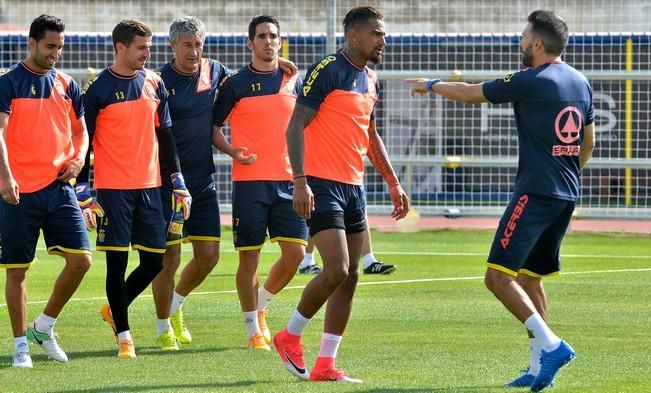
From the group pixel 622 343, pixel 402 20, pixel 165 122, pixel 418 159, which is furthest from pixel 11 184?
pixel 402 20

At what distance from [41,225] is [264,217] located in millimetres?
1787

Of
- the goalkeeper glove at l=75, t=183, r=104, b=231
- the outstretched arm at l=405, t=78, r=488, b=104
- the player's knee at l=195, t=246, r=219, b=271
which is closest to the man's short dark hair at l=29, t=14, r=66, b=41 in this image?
the goalkeeper glove at l=75, t=183, r=104, b=231

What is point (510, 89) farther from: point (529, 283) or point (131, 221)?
point (131, 221)

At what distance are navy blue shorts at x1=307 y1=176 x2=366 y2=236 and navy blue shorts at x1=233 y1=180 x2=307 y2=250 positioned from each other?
1.70 metres

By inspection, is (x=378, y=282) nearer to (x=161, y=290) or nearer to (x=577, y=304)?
(x=577, y=304)

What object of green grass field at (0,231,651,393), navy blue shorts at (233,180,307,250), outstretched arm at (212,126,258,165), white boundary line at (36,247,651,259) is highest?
outstretched arm at (212,126,258,165)

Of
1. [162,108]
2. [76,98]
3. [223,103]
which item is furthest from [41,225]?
[223,103]

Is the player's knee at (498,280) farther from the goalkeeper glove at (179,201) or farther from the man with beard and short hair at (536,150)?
the goalkeeper glove at (179,201)

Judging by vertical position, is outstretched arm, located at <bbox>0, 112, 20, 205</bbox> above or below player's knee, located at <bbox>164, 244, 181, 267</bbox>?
above

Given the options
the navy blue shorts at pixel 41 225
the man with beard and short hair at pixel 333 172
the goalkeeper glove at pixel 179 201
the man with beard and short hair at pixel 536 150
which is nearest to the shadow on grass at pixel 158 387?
the man with beard and short hair at pixel 333 172

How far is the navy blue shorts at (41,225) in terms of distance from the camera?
359 inches

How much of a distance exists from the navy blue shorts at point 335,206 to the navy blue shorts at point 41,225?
1.74 m

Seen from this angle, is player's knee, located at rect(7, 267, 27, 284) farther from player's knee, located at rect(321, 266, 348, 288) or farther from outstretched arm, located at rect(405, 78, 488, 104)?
outstretched arm, located at rect(405, 78, 488, 104)

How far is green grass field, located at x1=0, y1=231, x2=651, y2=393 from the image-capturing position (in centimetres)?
825
